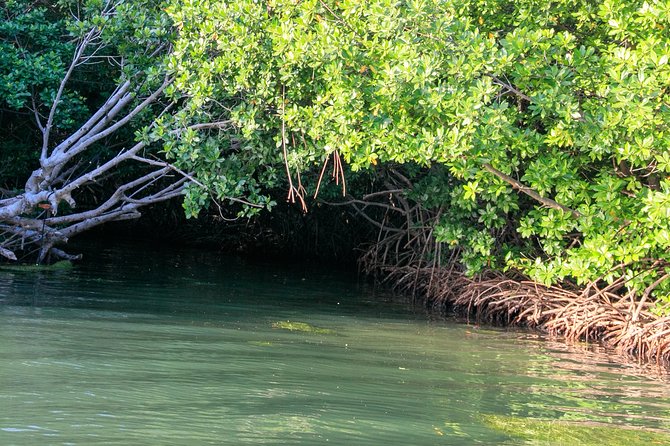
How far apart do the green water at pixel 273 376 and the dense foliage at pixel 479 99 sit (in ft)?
3.63

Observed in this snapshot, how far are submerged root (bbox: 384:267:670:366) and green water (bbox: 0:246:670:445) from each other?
1.24ft

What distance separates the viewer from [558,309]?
884cm

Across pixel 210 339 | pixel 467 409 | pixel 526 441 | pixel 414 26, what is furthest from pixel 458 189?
pixel 526 441

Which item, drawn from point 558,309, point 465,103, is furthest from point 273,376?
point 558,309

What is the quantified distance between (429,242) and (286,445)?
724cm

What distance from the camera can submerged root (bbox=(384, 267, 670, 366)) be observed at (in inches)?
304

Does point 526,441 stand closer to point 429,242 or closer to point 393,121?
point 393,121

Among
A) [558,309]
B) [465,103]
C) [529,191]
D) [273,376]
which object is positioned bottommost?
[273,376]

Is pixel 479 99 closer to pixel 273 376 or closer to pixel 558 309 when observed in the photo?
pixel 273 376

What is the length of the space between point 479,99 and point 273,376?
8.46ft

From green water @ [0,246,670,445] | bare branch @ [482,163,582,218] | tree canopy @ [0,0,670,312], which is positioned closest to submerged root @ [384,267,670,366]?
tree canopy @ [0,0,670,312]

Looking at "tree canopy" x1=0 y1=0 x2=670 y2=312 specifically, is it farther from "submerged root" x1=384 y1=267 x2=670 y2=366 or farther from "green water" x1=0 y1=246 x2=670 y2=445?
"green water" x1=0 y1=246 x2=670 y2=445

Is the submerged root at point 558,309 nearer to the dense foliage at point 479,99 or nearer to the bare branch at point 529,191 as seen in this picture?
the dense foliage at point 479,99

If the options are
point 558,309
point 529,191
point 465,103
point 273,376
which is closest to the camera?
point 273,376
